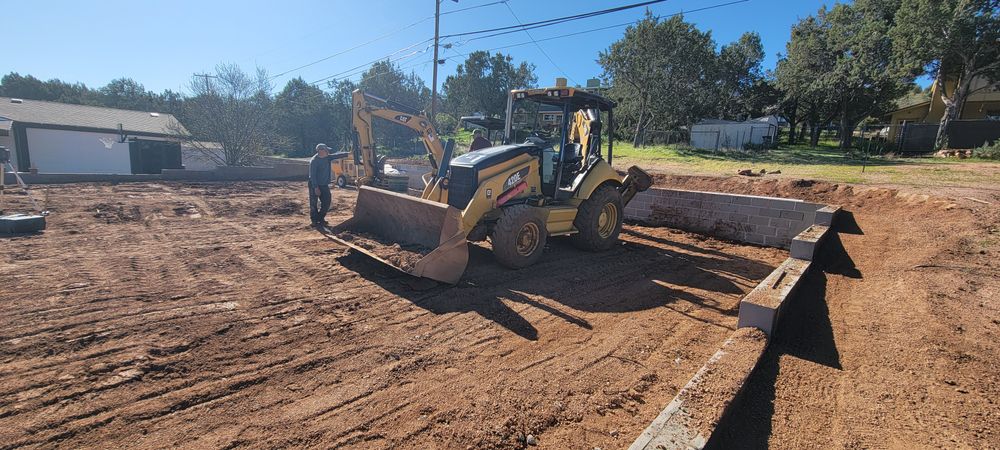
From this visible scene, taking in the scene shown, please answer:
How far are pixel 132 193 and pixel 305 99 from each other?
3821cm

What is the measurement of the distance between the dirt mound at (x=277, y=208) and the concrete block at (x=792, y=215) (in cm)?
1095

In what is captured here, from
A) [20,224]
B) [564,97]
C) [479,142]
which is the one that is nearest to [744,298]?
[564,97]

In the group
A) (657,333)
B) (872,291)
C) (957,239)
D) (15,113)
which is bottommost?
(657,333)

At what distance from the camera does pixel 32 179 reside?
14.9 meters

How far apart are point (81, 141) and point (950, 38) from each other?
42310 mm

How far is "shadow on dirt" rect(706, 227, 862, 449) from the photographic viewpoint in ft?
8.89

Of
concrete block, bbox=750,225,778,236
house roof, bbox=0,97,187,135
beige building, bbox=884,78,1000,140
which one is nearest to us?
concrete block, bbox=750,225,778,236

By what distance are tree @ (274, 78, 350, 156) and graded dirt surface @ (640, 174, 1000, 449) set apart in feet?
152

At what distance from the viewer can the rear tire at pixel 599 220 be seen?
7387 millimetres

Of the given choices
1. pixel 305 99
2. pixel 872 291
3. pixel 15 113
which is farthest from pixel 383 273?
pixel 305 99

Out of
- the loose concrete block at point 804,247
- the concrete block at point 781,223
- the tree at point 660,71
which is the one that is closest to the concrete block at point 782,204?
the concrete block at point 781,223

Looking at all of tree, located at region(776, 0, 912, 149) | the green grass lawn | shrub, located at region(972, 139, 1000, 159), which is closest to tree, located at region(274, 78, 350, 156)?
the green grass lawn

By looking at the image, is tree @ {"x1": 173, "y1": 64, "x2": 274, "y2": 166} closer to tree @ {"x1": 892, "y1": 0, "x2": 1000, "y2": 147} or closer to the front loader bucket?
the front loader bucket

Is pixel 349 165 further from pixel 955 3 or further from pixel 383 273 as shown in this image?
pixel 955 3
